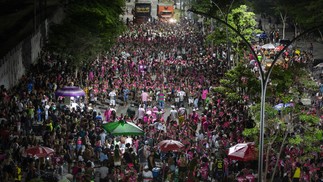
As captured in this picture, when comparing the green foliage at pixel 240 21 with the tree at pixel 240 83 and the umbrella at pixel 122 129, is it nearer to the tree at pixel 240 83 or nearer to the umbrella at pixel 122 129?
the tree at pixel 240 83

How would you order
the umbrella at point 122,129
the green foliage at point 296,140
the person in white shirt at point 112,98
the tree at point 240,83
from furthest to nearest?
the person in white shirt at point 112,98 → the tree at point 240,83 → the umbrella at point 122,129 → the green foliage at point 296,140

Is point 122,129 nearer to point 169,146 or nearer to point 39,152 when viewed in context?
point 169,146

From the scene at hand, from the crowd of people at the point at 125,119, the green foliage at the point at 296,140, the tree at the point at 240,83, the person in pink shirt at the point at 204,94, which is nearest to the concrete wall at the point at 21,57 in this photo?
the crowd of people at the point at 125,119

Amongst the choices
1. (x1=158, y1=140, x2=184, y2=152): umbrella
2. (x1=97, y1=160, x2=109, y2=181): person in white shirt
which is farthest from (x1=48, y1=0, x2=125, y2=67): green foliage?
(x1=97, y1=160, x2=109, y2=181): person in white shirt

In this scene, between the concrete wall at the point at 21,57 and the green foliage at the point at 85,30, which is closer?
the concrete wall at the point at 21,57

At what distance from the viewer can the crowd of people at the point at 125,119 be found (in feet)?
79.1

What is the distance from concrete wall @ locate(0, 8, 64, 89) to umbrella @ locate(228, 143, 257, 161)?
18031 mm

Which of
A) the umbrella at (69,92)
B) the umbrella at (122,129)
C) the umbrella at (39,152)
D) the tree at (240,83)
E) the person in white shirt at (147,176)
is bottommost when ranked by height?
the person in white shirt at (147,176)

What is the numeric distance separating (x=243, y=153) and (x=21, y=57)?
2407 cm

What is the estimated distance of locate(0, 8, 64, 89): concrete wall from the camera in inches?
1543

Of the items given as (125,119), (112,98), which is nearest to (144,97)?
(112,98)

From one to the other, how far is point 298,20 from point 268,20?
28.8m

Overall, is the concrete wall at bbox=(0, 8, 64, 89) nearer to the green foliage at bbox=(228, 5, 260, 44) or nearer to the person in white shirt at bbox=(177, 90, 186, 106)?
the person in white shirt at bbox=(177, 90, 186, 106)

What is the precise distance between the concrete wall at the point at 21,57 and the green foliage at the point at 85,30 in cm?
121
